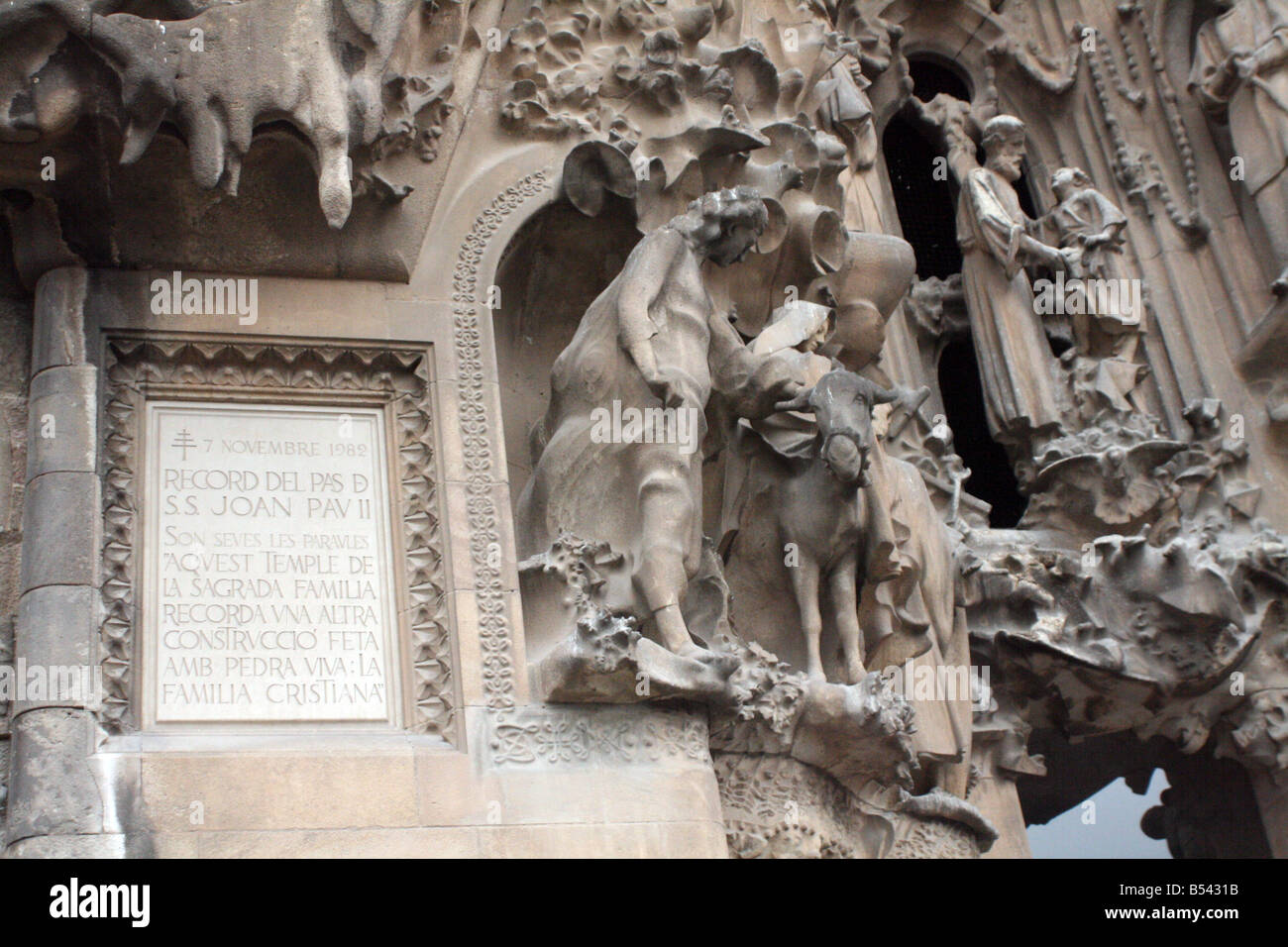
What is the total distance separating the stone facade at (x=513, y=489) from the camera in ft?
27.6

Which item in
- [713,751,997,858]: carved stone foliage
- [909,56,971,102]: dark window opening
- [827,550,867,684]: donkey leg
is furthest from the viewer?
[909,56,971,102]: dark window opening

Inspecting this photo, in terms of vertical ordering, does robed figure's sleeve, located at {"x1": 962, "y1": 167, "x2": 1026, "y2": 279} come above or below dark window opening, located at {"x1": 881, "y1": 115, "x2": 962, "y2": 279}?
below

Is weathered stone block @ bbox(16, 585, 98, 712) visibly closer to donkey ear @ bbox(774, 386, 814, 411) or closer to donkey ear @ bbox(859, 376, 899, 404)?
donkey ear @ bbox(774, 386, 814, 411)

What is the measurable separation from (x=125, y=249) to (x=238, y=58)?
1109 millimetres

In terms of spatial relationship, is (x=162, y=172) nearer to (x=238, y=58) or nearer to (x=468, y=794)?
(x=238, y=58)

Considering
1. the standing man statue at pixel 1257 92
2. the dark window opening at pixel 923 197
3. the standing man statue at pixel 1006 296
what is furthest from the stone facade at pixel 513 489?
the standing man statue at pixel 1257 92

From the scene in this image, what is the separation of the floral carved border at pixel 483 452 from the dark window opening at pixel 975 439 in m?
5.10

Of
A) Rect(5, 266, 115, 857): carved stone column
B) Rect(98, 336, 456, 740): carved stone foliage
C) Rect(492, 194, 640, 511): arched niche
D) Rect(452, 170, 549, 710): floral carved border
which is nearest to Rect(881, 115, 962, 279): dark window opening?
Rect(492, 194, 640, 511): arched niche

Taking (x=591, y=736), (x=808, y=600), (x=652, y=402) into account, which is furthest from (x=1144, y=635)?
(x=591, y=736)

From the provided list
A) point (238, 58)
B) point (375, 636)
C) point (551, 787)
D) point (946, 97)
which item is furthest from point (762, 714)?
point (946, 97)

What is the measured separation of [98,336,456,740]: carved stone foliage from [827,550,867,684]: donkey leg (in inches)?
85.5

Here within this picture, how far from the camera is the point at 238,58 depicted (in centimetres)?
881

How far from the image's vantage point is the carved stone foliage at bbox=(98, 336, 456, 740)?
8.52m

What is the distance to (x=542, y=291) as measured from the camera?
416 inches
